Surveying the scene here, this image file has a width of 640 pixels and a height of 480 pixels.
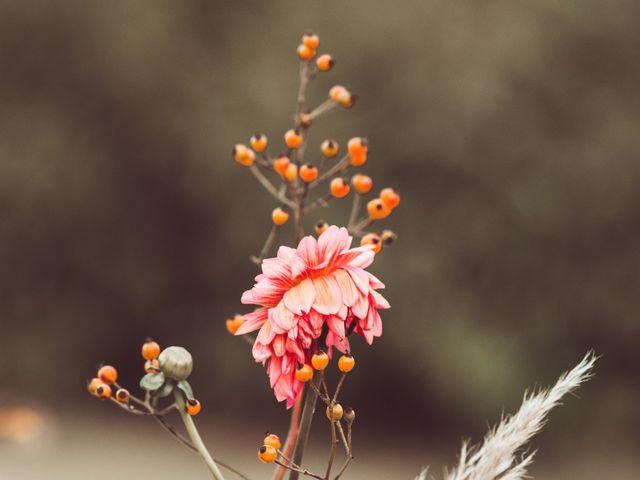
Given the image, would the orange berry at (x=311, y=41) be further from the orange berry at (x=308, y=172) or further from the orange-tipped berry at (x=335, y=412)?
the orange-tipped berry at (x=335, y=412)

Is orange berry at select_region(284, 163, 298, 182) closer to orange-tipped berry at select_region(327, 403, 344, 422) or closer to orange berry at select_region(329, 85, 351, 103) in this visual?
orange berry at select_region(329, 85, 351, 103)

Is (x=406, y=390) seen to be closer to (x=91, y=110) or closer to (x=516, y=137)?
(x=516, y=137)

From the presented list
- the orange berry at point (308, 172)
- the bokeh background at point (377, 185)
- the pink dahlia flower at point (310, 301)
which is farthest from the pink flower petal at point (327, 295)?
the bokeh background at point (377, 185)

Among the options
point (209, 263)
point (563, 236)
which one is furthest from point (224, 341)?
point (563, 236)

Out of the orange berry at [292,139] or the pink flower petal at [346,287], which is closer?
the pink flower petal at [346,287]

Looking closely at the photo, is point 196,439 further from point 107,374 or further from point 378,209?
point 378,209

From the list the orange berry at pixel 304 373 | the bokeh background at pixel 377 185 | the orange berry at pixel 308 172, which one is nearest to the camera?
the orange berry at pixel 304 373

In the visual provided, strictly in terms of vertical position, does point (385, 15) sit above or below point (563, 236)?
above
